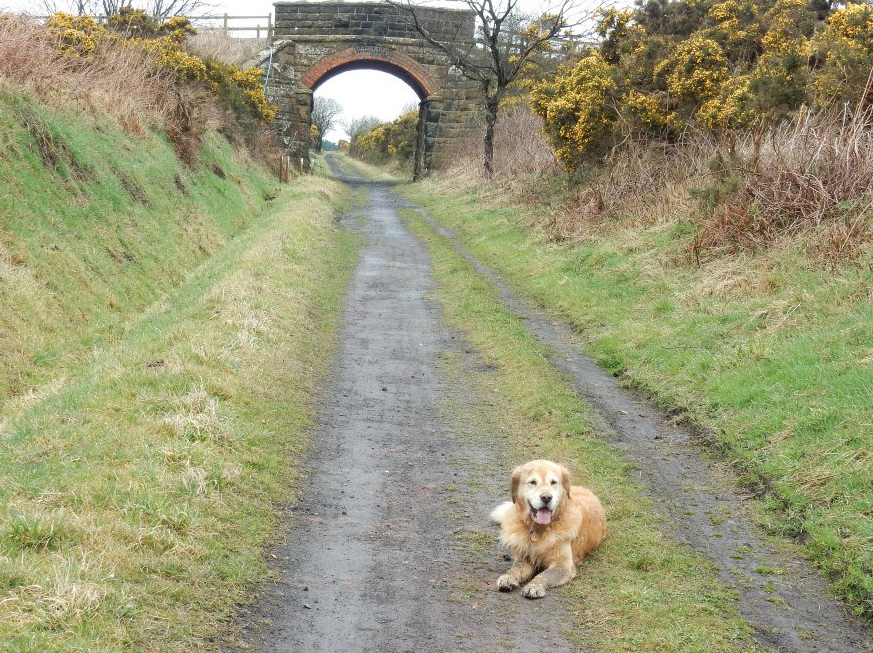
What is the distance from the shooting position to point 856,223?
11266 mm

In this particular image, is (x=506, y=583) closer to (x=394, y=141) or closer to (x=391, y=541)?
(x=391, y=541)

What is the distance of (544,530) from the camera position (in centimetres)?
578

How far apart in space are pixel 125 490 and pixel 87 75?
1722cm

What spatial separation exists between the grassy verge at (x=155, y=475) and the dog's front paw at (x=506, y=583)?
5.23 feet

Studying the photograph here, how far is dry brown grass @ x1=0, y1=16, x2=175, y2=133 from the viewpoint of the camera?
1620 cm

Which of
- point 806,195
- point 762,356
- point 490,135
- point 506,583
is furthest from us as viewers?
point 490,135

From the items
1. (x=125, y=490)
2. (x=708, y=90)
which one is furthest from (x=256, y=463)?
(x=708, y=90)

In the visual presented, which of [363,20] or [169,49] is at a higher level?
[363,20]

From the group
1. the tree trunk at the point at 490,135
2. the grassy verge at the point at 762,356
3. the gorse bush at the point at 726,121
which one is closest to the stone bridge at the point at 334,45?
the tree trunk at the point at 490,135

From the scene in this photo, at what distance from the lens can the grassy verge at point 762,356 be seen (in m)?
6.56

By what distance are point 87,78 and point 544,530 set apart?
18427 mm

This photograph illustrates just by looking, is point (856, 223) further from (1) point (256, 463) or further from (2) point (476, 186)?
(2) point (476, 186)

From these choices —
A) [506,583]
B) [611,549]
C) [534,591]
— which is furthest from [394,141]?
[534,591]

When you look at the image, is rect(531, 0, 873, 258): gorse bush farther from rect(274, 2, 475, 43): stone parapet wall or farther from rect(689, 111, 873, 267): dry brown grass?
rect(274, 2, 475, 43): stone parapet wall
